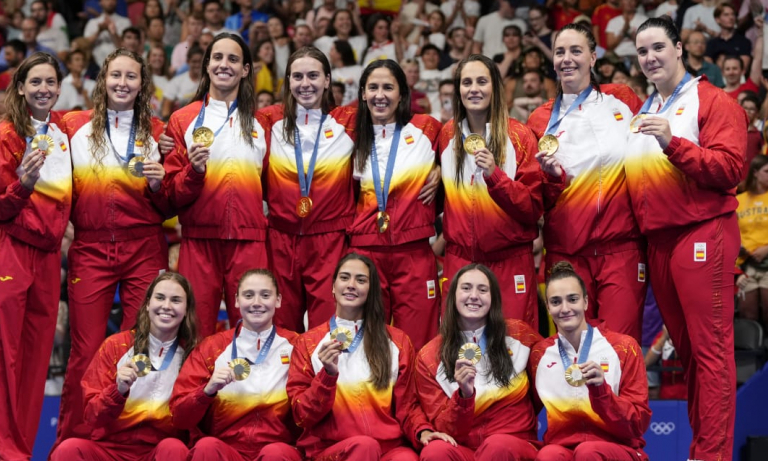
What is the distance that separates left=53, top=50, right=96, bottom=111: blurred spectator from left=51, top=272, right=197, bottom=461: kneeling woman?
6.88 metres

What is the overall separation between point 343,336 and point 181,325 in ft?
3.80

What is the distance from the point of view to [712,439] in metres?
6.15

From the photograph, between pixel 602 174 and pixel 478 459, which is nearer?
pixel 478 459

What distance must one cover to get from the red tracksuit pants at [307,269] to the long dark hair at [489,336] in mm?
912

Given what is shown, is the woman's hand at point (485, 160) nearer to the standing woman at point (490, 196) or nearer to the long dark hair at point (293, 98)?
the standing woman at point (490, 196)

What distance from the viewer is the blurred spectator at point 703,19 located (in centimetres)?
1146

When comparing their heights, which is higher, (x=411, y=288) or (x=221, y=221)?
(x=221, y=221)

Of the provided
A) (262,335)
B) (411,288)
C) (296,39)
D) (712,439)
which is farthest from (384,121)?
(296,39)

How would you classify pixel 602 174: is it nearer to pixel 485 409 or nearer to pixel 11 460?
pixel 485 409

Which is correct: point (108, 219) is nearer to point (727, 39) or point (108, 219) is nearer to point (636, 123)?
point (636, 123)

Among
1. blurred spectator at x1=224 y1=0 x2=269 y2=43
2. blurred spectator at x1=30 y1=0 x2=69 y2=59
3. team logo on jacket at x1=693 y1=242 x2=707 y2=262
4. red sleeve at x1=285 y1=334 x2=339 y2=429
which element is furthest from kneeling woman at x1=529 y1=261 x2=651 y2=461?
blurred spectator at x1=30 y1=0 x2=69 y2=59

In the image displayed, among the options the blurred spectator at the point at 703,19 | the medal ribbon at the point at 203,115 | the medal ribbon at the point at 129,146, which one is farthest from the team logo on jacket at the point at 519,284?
the blurred spectator at the point at 703,19

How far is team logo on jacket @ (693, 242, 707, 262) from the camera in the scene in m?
6.20

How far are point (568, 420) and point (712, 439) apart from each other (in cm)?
83
